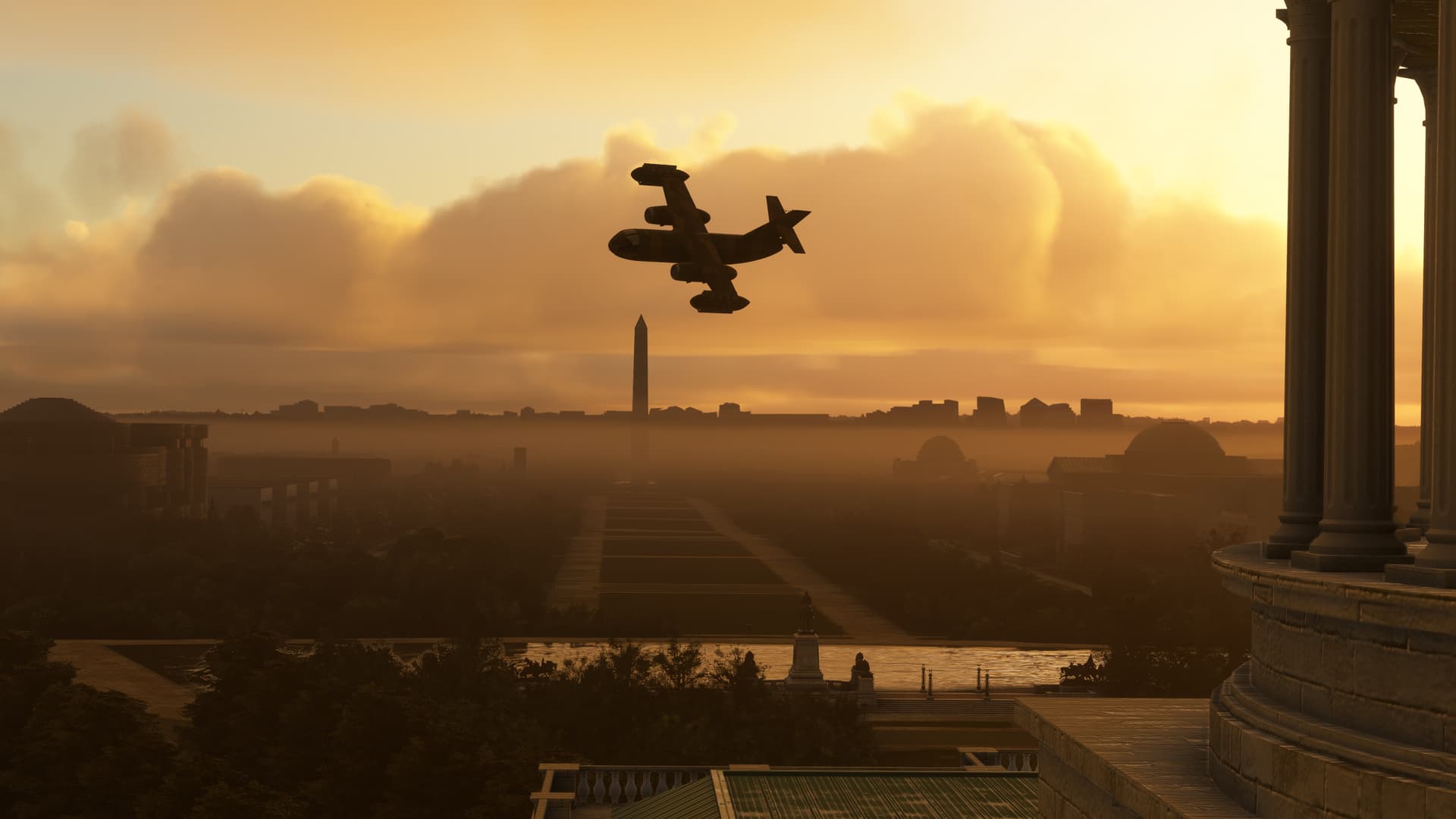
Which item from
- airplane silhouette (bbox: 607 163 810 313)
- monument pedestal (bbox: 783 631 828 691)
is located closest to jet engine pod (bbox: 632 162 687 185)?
airplane silhouette (bbox: 607 163 810 313)

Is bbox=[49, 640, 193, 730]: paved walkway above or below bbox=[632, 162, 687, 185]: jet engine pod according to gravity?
below

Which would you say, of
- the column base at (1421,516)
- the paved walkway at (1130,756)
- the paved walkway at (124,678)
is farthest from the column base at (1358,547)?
the paved walkway at (124,678)

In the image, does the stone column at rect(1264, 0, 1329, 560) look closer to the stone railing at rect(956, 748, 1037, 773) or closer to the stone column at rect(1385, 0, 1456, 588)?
the stone column at rect(1385, 0, 1456, 588)

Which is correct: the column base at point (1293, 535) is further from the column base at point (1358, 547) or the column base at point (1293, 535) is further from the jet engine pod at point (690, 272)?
the jet engine pod at point (690, 272)

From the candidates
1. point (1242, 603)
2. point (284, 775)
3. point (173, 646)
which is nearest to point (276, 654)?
point (284, 775)

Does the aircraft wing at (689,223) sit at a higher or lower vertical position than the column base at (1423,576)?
higher

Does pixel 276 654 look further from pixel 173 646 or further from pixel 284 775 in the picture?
pixel 173 646

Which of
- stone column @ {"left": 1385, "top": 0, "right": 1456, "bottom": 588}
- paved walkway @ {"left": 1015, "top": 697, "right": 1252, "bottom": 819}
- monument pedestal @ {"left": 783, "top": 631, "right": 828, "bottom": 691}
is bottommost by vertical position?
monument pedestal @ {"left": 783, "top": 631, "right": 828, "bottom": 691}
